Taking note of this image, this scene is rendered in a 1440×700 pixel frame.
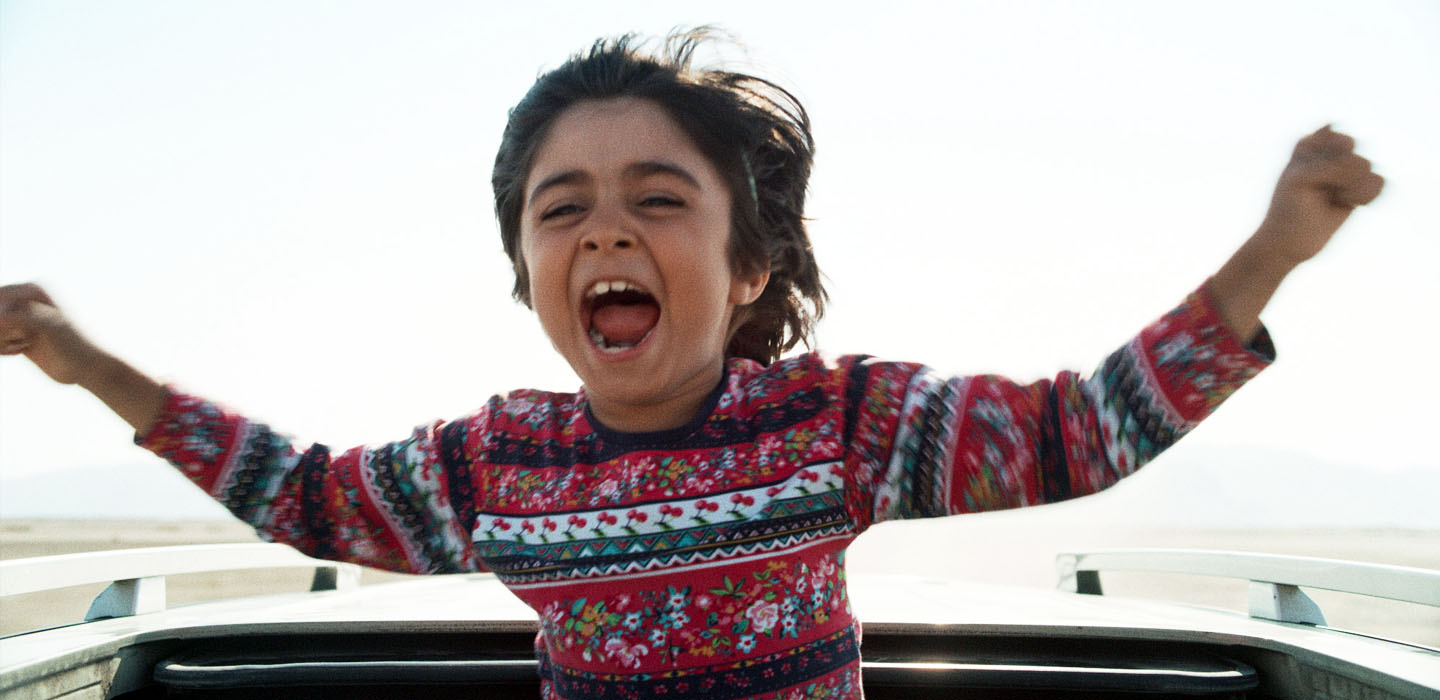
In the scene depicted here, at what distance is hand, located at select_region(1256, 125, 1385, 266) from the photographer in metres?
0.90

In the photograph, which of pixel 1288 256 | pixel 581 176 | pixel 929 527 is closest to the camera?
pixel 1288 256

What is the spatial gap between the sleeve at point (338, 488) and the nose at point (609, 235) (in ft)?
1.33

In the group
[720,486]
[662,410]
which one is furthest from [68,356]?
[720,486]

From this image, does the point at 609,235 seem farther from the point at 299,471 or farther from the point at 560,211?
the point at 299,471

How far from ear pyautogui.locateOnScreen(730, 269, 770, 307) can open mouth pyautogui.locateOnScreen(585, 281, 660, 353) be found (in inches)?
6.9

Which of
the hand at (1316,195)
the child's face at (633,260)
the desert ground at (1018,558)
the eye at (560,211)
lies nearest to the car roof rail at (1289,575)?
the desert ground at (1018,558)

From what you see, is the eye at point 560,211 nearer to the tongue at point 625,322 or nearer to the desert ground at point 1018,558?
the tongue at point 625,322

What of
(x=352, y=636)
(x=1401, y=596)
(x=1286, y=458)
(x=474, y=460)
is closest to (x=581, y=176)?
(x=474, y=460)

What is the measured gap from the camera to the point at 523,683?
1750 millimetres

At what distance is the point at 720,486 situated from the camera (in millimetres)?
1265

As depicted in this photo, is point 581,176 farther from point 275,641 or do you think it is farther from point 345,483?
point 275,641

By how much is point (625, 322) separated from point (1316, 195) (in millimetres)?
851

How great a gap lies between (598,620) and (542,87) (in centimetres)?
89

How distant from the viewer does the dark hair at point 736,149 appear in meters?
1.48
